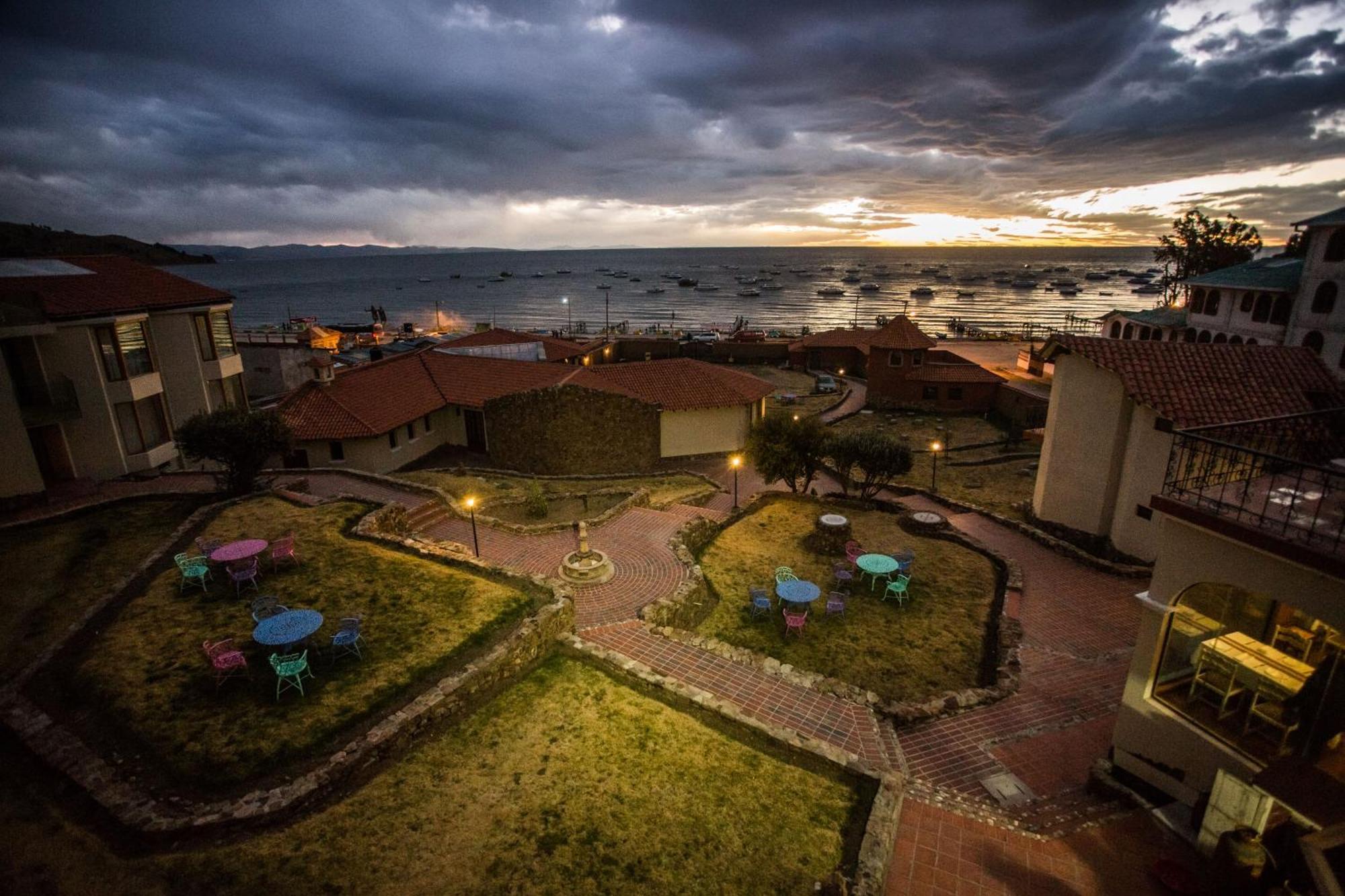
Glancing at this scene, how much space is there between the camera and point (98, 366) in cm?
2005

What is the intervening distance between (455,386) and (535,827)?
28.3 metres

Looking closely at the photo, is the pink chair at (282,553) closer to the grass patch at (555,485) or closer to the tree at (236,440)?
the tree at (236,440)

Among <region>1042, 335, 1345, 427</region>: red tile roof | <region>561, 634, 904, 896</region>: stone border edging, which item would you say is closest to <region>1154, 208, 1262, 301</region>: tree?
<region>1042, 335, 1345, 427</region>: red tile roof

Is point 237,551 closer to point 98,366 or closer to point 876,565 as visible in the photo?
point 98,366

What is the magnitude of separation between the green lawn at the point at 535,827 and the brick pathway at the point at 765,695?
1003mm

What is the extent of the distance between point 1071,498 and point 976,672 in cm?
929

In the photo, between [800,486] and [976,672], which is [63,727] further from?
[800,486]

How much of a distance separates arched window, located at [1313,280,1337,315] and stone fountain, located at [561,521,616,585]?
34.8 meters

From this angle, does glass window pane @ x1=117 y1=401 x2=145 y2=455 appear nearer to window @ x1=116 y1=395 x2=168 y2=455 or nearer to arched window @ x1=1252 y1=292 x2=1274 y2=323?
window @ x1=116 y1=395 x2=168 y2=455

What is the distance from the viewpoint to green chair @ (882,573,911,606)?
1539cm

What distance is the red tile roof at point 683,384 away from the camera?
3103cm

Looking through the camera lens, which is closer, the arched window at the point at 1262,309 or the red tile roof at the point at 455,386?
the red tile roof at the point at 455,386

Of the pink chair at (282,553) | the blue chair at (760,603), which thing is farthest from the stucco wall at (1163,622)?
the pink chair at (282,553)

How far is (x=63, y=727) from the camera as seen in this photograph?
29.1 ft
